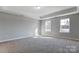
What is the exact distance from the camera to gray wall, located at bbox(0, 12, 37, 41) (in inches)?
81.4

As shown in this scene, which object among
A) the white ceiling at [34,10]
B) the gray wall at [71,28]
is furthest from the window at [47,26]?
the white ceiling at [34,10]

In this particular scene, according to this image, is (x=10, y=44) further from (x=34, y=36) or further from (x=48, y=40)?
(x=48, y=40)

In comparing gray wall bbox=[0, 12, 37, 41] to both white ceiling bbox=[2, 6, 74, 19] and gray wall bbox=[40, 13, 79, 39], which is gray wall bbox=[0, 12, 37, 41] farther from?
gray wall bbox=[40, 13, 79, 39]

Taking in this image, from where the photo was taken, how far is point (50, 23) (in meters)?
2.21

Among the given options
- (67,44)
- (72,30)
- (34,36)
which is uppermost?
(72,30)

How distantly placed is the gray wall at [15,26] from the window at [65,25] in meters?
0.64

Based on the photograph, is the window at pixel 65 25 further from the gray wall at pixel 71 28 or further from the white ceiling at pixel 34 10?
the white ceiling at pixel 34 10

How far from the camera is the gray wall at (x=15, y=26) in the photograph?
2.07m

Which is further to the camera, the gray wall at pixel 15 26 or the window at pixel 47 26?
the window at pixel 47 26

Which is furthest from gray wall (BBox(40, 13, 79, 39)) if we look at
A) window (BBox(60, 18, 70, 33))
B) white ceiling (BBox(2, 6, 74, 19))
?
white ceiling (BBox(2, 6, 74, 19))

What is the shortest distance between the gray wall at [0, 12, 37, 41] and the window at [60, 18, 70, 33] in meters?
0.64
